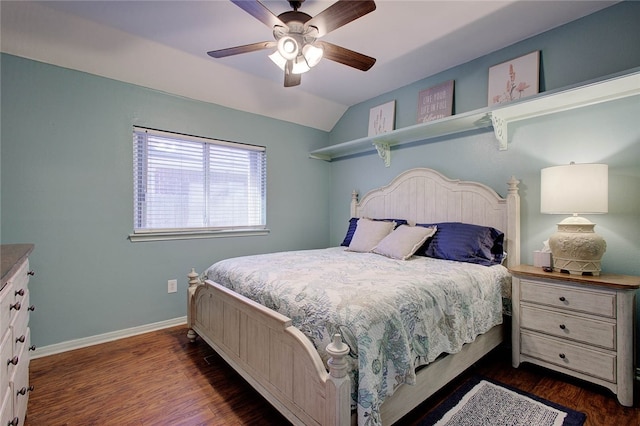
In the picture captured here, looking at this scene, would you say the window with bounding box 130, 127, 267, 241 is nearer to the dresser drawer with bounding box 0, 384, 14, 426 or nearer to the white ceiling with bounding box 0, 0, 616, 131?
the white ceiling with bounding box 0, 0, 616, 131

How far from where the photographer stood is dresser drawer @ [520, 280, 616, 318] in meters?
1.76

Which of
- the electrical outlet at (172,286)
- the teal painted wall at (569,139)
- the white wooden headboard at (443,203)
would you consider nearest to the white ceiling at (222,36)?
the teal painted wall at (569,139)

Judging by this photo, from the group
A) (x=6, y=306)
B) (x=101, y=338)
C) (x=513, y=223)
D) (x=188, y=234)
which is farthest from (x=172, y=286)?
(x=513, y=223)

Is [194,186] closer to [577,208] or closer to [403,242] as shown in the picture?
[403,242]

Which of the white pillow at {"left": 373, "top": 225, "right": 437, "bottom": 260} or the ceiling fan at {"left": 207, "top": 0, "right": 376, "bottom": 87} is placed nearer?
the ceiling fan at {"left": 207, "top": 0, "right": 376, "bottom": 87}

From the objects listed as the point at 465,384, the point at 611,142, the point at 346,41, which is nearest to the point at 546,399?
the point at 465,384

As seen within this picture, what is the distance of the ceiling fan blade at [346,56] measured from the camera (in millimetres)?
1879

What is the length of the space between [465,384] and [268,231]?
8.33 feet

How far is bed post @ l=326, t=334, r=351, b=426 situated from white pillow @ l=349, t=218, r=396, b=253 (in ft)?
5.65

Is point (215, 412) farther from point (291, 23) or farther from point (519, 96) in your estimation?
point (519, 96)

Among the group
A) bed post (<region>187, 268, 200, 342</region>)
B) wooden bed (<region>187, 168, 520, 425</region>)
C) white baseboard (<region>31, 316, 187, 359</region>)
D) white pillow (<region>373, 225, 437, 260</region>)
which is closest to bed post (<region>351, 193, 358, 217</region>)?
wooden bed (<region>187, 168, 520, 425</region>)

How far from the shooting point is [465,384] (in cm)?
191

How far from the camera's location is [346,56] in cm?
198

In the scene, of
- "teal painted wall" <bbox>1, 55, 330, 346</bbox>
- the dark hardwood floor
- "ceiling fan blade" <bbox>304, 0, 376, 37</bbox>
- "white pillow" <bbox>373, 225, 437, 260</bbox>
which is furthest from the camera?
"white pillow" <bbox>373, 225, 437, 260</bbox>
